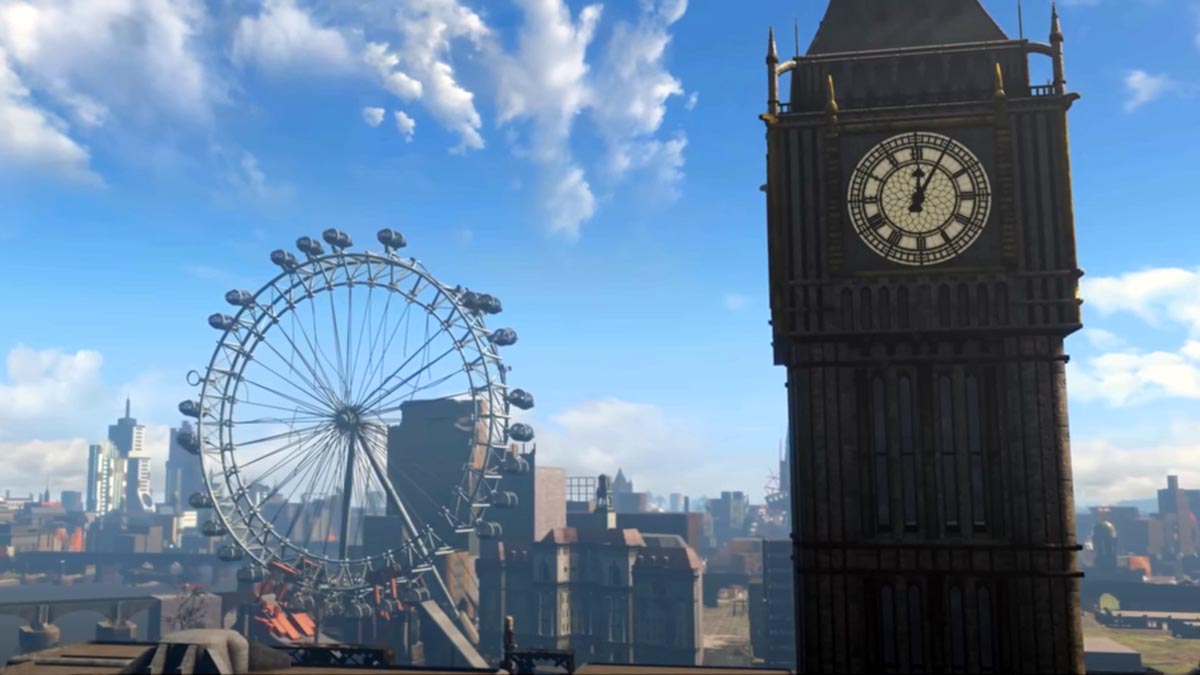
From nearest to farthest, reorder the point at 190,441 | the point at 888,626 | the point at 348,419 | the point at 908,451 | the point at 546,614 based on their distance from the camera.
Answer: the point at 888,626
the point at 908,451
the point at 348,419
the point at 190,441
the point at 546,614

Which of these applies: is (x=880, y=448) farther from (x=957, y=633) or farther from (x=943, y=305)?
(x=957, y=633)

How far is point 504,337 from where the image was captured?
3944 inches

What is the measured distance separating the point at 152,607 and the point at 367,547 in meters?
27.7

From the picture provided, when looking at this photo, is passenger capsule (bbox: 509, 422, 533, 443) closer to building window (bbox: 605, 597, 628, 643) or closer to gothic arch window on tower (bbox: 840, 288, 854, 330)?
building window (bbox: 605, 597, 628, 643)

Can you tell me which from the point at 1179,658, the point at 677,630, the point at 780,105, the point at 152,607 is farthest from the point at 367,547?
the point at 780,105

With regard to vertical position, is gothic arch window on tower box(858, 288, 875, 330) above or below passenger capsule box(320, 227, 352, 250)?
below

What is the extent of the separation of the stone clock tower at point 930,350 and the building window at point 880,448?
0.04 metres

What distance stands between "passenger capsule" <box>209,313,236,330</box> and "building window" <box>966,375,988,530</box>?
7745cm

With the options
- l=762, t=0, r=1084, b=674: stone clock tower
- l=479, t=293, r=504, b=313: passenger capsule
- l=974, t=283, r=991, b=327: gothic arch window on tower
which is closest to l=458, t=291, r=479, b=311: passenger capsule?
l=479, t=293, r=504, b=313: passenger capsule

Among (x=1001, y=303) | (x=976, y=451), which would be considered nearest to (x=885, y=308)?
(x=1001, y=303)

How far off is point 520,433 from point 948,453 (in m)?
78.2

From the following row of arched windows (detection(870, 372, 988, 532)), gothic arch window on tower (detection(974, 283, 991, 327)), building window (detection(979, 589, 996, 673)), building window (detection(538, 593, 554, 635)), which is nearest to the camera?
building window (detection(979, 589, 996, 673))

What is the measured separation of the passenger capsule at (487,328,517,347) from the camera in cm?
9889

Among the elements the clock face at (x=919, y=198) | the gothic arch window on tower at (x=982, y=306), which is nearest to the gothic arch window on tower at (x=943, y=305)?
the gothic arch window on tower at (x=982, y=306)
